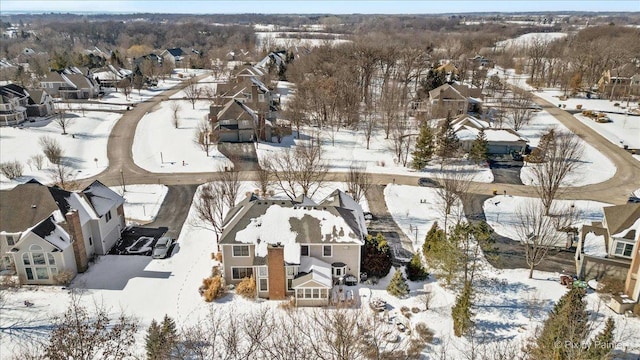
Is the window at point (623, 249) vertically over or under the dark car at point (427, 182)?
over

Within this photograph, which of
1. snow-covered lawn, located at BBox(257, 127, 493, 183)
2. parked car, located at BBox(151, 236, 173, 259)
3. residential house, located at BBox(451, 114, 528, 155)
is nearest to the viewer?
parked car, located at BBox(151, 236, 173, 259)

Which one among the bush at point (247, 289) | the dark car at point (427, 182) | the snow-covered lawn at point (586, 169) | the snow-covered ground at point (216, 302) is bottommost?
the snow-covered ground at point (216, 302)

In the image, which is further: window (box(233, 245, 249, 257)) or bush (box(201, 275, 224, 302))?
window (box(233, 245, 249, 257))

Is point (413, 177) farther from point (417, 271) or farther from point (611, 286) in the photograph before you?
point (611, 286)

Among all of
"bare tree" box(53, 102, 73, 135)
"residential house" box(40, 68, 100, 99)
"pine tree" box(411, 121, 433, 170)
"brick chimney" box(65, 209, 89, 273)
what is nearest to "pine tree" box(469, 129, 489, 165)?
A: "pine tree" box(411, 121, 433, 170)

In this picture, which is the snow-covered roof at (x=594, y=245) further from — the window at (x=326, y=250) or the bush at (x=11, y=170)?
the bush at (x=11, y=170)

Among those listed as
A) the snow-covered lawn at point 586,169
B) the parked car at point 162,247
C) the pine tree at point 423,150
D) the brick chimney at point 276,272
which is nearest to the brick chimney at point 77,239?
the parked car at point 162,247

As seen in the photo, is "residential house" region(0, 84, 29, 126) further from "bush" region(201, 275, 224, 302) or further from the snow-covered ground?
"bush" region(201, 275, 224, 302)
